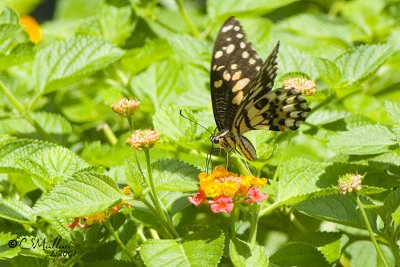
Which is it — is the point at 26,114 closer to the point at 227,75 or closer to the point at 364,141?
the point at 227,75

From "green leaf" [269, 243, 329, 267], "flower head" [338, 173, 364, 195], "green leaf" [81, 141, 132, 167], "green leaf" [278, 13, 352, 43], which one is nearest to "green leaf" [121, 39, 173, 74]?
"green leaf" [81, 141, 132, 167]

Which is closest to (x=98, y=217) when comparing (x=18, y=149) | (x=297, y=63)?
(x=18, y=149)

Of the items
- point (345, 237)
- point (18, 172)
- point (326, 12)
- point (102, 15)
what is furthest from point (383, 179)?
point (326, 12)

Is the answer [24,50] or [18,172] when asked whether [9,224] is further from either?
[24,50]

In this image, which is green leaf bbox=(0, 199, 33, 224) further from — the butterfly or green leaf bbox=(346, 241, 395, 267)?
green leaf bbox=(346, 241, 395, 267)

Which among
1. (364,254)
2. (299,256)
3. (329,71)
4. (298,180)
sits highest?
(329,71)

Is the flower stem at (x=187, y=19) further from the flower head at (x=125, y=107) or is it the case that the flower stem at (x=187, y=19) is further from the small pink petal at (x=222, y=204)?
the small pink petal at (x=222, y=204)
